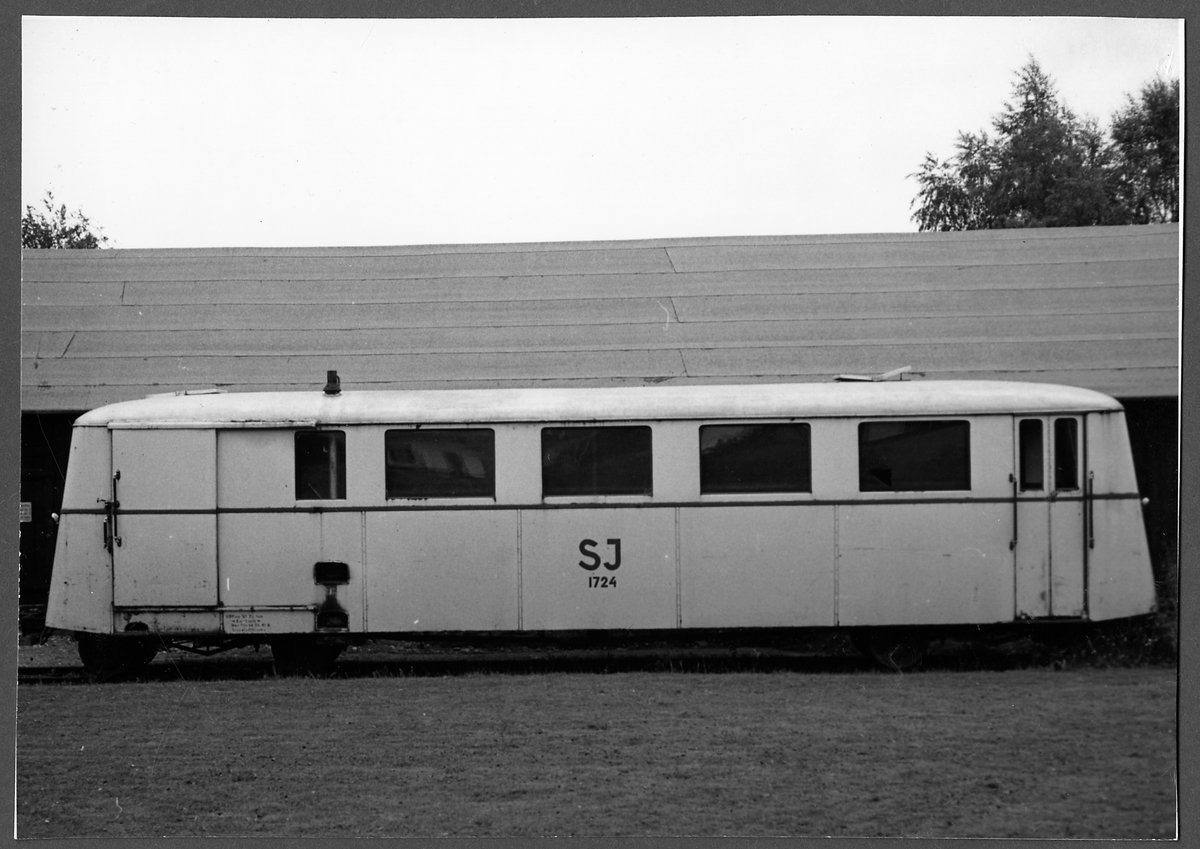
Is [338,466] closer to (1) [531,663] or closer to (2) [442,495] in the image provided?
(2) [442,495]

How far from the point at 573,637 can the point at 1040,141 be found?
6.64 meters

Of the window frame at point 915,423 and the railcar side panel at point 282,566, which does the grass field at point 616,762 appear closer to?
the railcar side panel at point 282,566

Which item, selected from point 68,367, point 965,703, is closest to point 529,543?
point 965,703

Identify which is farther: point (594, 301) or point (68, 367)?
point (594, 301)

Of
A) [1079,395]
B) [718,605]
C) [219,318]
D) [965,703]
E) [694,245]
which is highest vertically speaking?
[694,245]

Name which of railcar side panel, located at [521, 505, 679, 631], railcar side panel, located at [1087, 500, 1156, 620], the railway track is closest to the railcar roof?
railcar side panel, located at [521, 505, 679, 631]

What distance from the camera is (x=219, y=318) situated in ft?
38.8

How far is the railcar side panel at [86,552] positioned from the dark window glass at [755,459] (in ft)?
17.6

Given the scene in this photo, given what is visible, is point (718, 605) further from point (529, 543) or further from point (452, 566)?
point (452, 566)

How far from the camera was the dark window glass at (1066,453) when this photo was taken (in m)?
9.55

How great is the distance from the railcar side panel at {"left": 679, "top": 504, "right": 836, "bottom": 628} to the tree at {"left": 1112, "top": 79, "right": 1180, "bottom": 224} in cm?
399

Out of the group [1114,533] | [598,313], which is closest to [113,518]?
[598,313]

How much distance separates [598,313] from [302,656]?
473 centimetres

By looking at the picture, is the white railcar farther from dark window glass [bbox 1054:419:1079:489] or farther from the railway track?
the railway track
